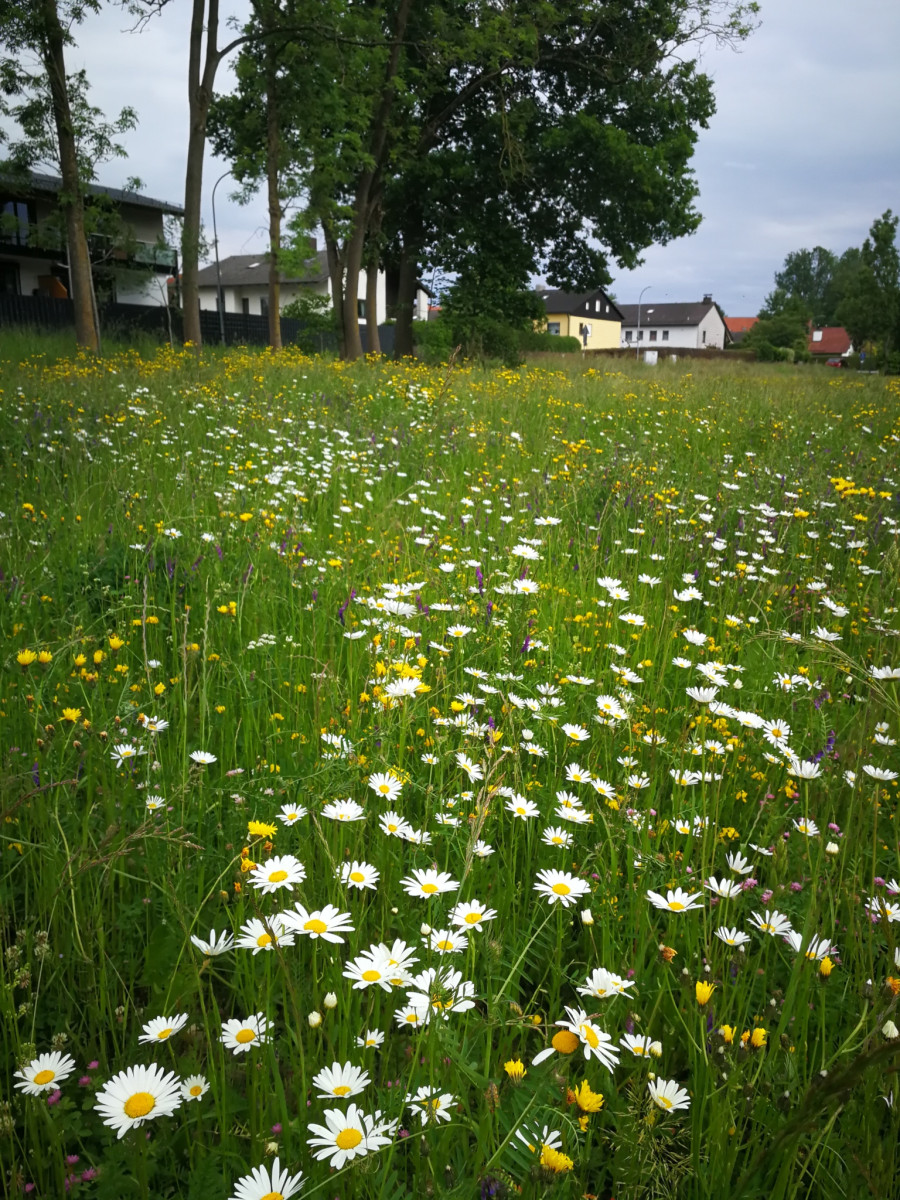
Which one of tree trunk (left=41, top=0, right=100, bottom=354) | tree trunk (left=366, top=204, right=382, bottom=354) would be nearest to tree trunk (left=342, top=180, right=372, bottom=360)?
tree trunk (left=366, top=204, right=382, bottom=354)

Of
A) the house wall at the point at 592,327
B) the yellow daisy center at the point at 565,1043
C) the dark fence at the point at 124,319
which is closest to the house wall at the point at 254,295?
the house wall at the point at 592,327

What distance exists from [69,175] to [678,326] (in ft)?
308

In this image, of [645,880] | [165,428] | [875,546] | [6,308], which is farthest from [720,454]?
[6,308]

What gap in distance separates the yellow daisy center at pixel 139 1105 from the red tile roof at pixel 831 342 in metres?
107

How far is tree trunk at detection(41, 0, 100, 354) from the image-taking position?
45.6 feet

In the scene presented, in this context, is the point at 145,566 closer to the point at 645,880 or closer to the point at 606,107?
the point at 645,880

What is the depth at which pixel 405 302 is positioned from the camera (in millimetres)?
23422

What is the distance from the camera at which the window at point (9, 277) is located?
36.9 m

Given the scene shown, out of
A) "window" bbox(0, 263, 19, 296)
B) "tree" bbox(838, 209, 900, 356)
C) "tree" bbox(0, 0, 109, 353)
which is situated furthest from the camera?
"tree" bbox(838, 209, 900, 356)

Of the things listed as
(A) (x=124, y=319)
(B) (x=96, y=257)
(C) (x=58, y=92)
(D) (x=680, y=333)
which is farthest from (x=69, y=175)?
(D) (x=680, y=333)

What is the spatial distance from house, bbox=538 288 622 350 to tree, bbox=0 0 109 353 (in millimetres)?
67718

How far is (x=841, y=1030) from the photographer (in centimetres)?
144

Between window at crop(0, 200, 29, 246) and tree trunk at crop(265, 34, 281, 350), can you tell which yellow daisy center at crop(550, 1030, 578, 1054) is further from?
window at crop(0, 200, 29, 246)

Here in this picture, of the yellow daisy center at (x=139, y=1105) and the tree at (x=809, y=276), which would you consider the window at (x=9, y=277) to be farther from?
the tree at (x=809, y=276)
